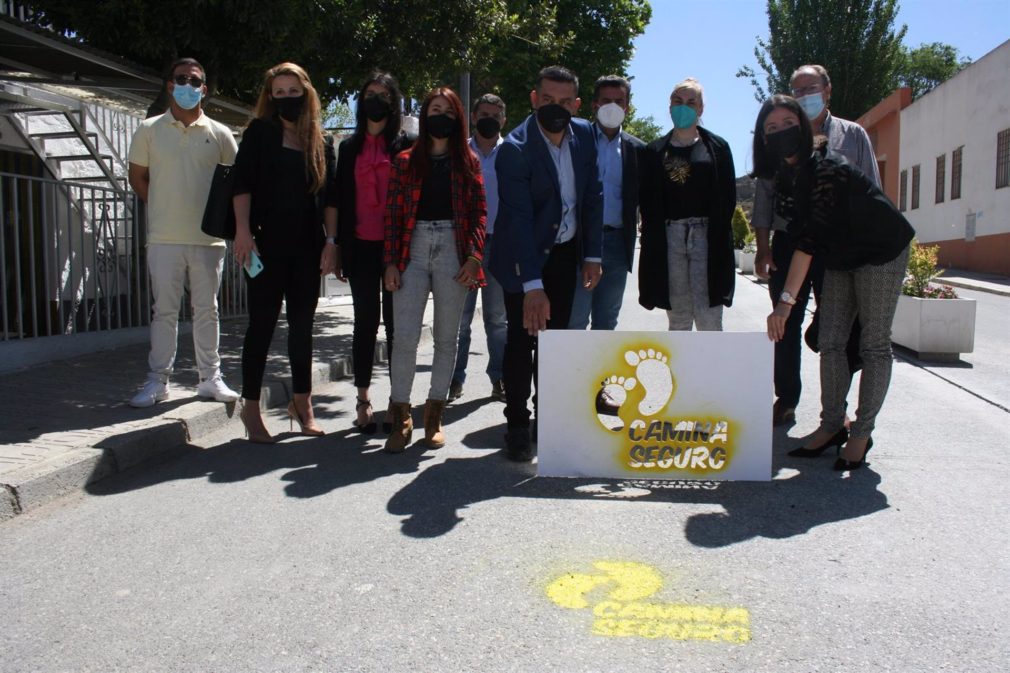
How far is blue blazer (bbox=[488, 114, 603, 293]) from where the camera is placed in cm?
470

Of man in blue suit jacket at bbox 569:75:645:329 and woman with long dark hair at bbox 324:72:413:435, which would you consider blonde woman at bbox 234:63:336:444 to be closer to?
woman with long dark hair at bbox 324:72:413:435

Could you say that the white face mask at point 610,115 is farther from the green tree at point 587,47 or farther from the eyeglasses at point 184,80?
the green tree at point 587,47

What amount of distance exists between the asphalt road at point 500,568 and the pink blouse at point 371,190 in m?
1.27

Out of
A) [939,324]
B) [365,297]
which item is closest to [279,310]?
[365,297]

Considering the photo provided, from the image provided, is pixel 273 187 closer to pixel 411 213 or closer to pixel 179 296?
pixel 411 213

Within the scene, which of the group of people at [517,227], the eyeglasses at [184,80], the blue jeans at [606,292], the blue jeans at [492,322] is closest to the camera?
the group of people at [517,227]

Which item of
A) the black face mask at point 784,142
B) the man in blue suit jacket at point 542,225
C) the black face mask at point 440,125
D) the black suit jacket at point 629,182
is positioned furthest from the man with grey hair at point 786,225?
the black face mask at point 440,125

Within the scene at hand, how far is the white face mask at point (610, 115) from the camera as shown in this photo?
17.0ft

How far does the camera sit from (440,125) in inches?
192

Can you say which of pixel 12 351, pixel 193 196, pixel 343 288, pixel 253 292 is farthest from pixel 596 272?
pixel 343 288

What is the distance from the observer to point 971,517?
3.89 meters

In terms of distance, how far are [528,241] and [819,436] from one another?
188 cm

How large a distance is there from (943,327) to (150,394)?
6909 mm

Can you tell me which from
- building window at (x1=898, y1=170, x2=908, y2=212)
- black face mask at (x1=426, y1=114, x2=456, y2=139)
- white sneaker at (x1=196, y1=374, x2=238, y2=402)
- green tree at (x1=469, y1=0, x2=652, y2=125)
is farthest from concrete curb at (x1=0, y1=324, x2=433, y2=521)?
building window at (x1=898, y1=170, x2=908, y2=212)
